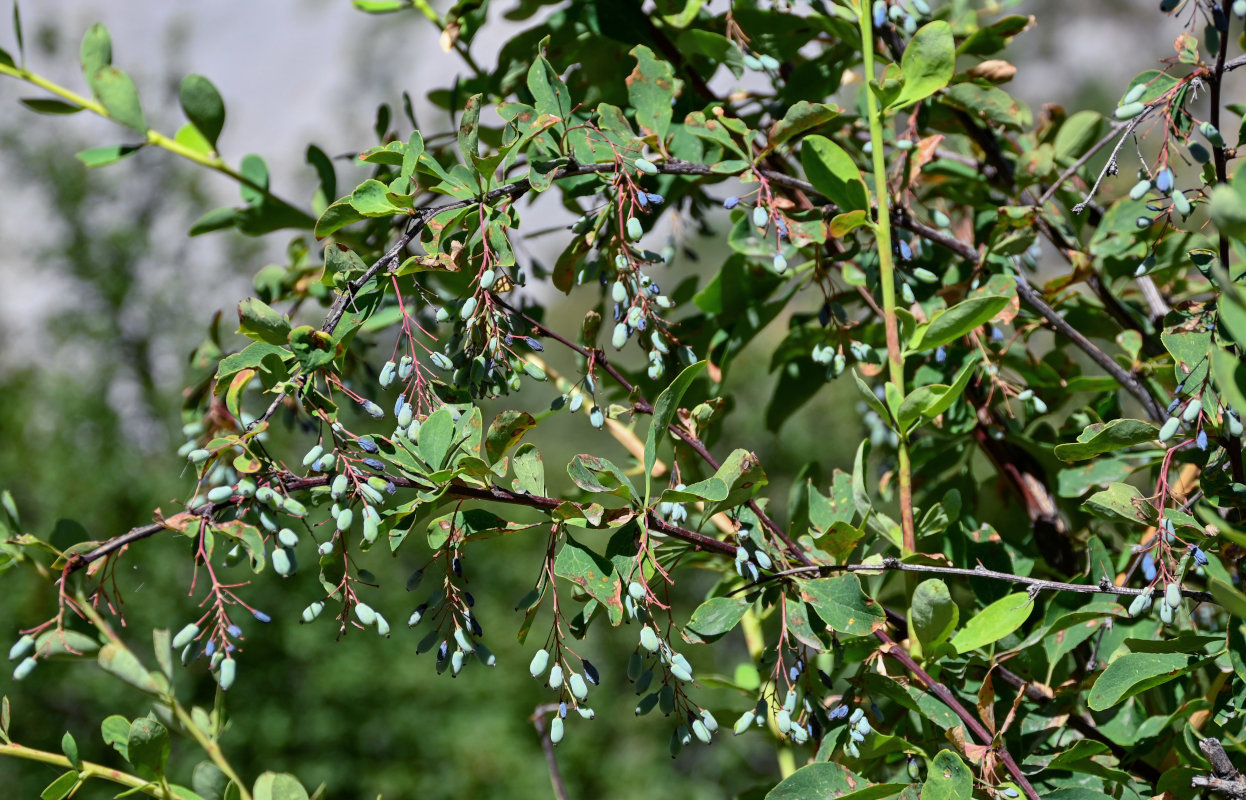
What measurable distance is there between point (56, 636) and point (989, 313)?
0.46 meters

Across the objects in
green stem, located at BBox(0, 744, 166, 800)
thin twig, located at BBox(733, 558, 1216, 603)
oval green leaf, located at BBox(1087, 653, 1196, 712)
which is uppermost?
thin twig, located at BBox(733, 558, 1216, 603)

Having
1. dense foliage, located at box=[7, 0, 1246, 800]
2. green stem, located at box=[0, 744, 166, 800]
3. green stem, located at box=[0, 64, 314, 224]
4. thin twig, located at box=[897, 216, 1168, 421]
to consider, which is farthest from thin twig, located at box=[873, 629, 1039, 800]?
green stem, located at box=[0, 64, 314, 224]

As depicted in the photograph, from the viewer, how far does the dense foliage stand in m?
0.36

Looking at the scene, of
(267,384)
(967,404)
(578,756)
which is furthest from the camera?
(578,756)

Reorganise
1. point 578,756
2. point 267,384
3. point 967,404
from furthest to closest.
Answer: point 578,756 < point 967,404 < point 267,384

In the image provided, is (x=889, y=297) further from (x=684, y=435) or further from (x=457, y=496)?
(x=457, y=496)

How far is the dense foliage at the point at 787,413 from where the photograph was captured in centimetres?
36

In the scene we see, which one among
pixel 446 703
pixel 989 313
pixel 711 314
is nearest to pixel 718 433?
pixel 711 314

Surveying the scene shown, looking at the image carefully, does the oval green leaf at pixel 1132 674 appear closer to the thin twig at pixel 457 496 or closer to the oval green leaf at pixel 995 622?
the oval green leaf at pixel 995 622

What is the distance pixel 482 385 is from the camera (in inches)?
15.9

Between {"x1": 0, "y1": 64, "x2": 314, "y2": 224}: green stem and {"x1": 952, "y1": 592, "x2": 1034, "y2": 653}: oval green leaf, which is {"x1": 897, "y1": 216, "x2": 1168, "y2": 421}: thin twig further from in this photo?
{"x1": 0, "y1": 64, "x2": 314, "y2": 224}: green stem

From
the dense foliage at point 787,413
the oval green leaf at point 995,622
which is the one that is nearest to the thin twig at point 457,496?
the dense foliage at point 787,413

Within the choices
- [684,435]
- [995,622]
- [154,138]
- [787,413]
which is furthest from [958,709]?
[154,138]

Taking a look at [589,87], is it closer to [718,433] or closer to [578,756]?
[718,433]
